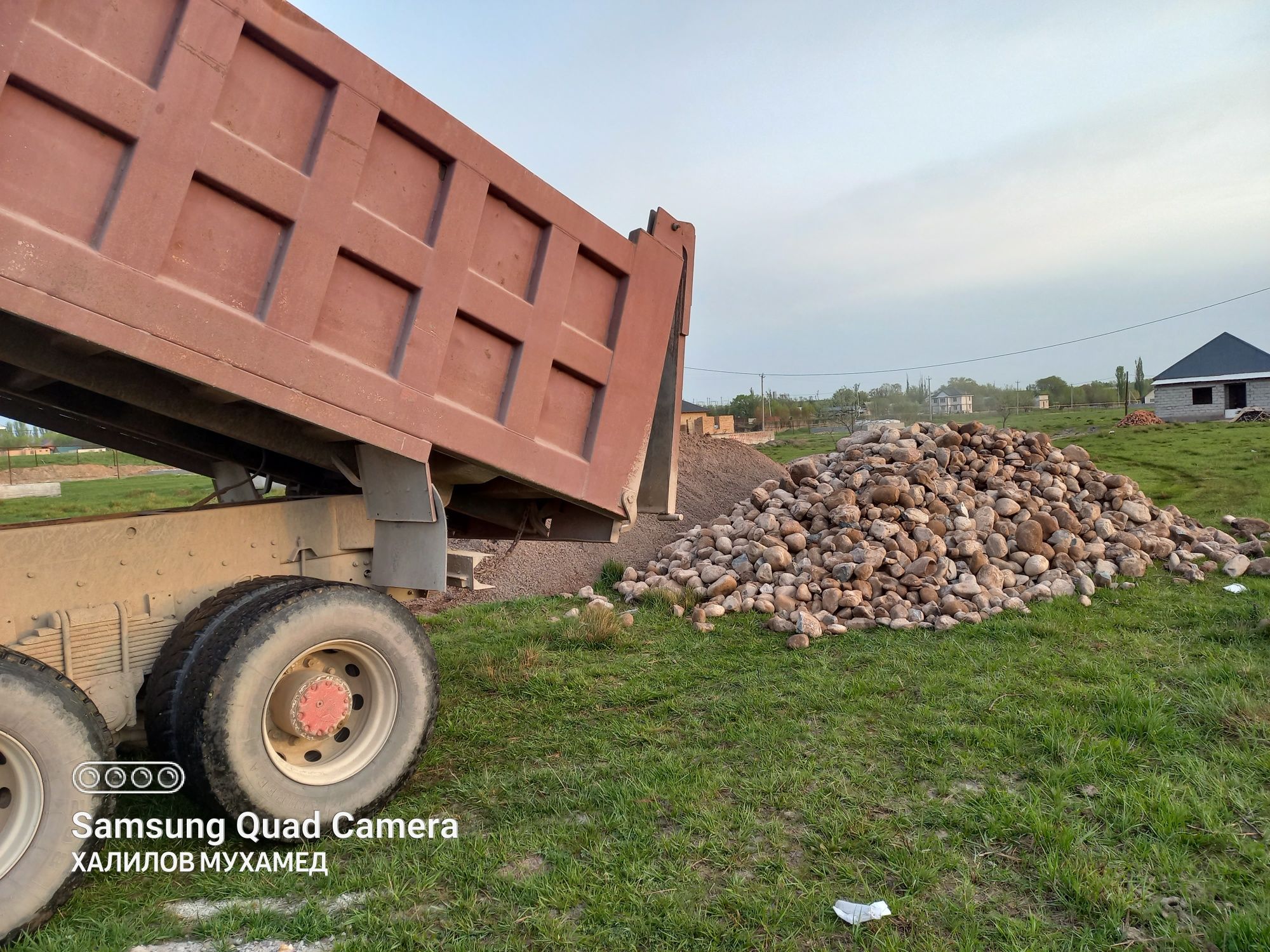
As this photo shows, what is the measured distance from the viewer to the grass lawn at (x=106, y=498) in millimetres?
14242

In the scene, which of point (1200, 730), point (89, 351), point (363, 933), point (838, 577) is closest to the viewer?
point (363, 933)

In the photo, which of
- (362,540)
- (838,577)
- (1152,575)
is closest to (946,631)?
(838,577)

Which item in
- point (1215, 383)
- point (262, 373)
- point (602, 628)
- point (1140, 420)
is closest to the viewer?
point (262, 373)

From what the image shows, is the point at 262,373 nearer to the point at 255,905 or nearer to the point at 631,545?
the point at 255,905

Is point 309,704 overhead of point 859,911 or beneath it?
overhead

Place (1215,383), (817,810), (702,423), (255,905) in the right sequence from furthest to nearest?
(1215,383), (702,423), (817,810), (255,905)

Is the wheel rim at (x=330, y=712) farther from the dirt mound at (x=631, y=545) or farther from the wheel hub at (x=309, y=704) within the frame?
the dirt mound at (x=631, y=545)

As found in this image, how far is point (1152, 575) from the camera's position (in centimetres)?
790

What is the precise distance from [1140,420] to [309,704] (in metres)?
33.5

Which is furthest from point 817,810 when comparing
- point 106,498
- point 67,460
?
point 67,460

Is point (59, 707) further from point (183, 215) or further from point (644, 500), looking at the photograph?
point (644, 500)

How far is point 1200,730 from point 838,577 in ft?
10.6

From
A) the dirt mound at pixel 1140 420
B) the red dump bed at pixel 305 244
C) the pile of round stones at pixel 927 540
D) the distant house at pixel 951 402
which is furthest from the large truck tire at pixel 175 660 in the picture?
the dirt mound at pixel 1140 420

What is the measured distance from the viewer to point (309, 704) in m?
3.38
